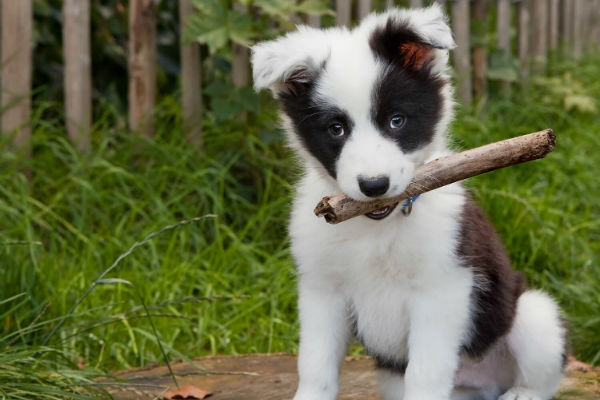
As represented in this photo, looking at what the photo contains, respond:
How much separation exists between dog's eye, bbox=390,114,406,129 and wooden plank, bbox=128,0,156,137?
288 centimetres

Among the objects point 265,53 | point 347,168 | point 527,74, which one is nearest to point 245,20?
point 265,53

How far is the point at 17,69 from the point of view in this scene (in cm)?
522

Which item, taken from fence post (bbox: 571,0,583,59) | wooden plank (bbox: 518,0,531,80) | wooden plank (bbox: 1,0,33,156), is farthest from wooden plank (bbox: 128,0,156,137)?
fence post (bbox: 571,0,583,59)

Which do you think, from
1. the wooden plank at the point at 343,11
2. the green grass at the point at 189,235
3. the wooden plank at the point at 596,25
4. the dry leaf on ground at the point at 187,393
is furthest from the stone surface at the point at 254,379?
the wooden plank at the point at 596,25

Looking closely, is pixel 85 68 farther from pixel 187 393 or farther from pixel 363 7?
pixel 187 393

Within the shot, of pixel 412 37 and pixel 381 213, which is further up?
pixel 412 37

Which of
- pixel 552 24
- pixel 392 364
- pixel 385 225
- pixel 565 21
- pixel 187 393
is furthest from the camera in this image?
pixel 565 21

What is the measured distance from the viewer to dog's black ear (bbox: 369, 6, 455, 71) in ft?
8.98

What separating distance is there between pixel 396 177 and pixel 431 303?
449 millimetres

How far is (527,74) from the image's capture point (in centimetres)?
744

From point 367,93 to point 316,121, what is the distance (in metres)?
0.24

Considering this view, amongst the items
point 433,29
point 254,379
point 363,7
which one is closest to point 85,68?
point 363,7

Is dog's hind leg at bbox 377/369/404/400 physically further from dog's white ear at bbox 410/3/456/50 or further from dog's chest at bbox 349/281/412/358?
dog's white ear at bbox 410/3/456/50

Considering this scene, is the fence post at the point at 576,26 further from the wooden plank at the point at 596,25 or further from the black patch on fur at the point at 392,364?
the black patch on fur at the point at 392,364
